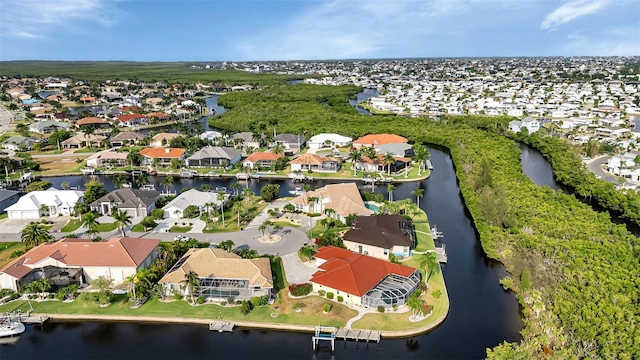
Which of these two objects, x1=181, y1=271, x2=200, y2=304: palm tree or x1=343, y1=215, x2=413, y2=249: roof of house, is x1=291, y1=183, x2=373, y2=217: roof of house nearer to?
x1=343, y1=215, x2=413, y2=249: roof of house

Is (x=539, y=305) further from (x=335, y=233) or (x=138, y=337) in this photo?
(x=138, y=337)

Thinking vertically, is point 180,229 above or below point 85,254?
below

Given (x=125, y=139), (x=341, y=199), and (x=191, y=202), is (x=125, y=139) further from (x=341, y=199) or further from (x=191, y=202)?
(x=341, y=199)

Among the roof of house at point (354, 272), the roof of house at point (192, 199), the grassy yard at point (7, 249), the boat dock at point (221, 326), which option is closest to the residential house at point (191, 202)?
the roof of house at point (192, 199)

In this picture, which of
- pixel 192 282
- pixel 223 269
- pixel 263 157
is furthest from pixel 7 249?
pixel 263 157

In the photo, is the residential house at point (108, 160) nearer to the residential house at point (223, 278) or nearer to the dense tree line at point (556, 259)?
the residential house at point (223, 278)

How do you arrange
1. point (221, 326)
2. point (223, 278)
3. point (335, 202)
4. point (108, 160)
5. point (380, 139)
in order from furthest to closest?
1. point (380, 139)
2. point (108, 160)
3. point (335, 202)
4. point (223, 278)
5. point (221, 326)

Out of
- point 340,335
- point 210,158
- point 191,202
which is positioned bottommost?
point 340,335
